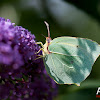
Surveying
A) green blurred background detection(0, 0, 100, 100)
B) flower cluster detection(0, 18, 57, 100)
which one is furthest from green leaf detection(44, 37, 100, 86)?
green blurred background detection(0, 0, 100, 100)

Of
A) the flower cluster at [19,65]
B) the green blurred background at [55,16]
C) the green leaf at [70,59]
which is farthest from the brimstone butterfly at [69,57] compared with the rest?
the green blurred background at [55,16]

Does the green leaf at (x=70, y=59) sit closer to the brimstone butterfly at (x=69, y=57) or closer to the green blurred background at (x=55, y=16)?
the brimstone butterfly at (x=69, y=57)

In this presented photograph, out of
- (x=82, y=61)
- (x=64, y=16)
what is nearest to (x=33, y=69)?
(x=82, y=61)

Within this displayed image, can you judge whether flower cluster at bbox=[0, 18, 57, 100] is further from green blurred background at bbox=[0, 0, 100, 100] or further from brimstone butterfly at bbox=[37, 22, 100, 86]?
green blurred background at bbox=[0, 0, 100, 100]

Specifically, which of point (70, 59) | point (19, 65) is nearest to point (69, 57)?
point (70, 59)

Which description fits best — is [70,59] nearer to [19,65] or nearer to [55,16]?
[19,65]

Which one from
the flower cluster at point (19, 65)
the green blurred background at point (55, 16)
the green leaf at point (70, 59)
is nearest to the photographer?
the flower cluster at point (19, 65)
